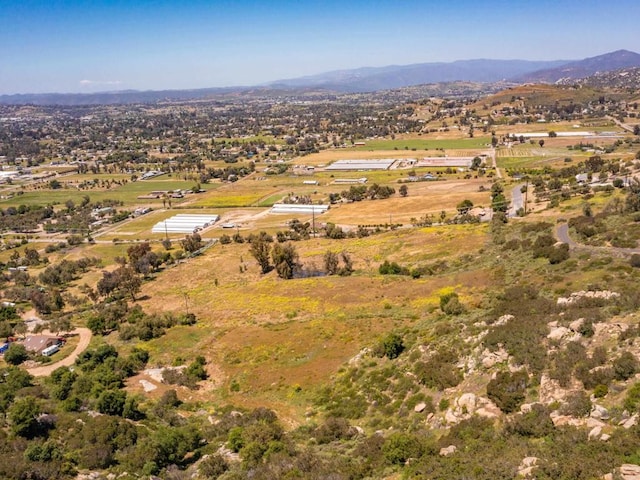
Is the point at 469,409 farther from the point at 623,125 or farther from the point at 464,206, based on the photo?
the point at 623,125

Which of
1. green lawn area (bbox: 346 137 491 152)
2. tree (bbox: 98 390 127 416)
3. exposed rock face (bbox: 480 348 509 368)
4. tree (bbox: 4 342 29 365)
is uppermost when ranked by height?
green lawn area (bbox: 346 137 491 152)

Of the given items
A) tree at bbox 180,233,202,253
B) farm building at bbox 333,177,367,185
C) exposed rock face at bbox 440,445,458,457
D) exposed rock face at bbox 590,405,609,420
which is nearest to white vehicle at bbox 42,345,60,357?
tree at bbox 180,233,202,253

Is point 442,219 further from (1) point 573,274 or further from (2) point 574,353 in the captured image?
(2) point 574,353

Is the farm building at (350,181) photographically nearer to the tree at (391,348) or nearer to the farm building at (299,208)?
the farm building at (299,208)

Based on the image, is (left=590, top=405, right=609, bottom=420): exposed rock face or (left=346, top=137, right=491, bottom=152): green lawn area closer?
(left=590, top=405, right=609, bottom=420): exposed rock face

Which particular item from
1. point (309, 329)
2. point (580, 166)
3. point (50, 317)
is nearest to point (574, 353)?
point (309, 329)

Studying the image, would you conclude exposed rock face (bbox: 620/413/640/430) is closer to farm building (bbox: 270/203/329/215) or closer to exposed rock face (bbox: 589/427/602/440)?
exposed rock face (bbox: 589/427/602/440)

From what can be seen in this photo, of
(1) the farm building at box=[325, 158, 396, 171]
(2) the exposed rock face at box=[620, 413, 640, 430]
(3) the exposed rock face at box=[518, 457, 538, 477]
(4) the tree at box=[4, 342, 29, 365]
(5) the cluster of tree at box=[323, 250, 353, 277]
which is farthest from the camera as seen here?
(1) the farm building at box=[325, 158, 396, 171]

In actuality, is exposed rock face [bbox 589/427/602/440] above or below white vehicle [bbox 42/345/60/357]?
above
